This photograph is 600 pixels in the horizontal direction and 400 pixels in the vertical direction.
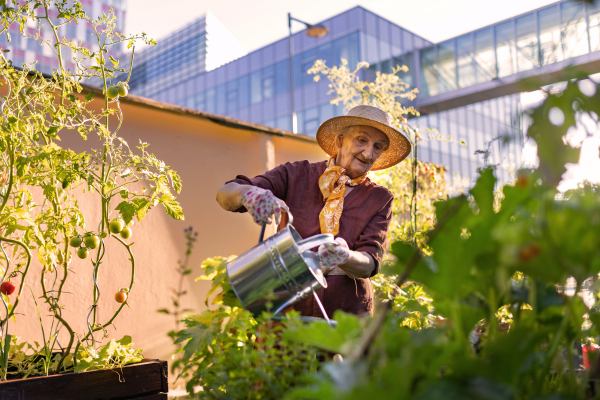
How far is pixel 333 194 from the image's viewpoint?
1.79 metres

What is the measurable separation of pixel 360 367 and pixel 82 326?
8.98 feet

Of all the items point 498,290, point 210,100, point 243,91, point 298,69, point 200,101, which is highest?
point 200,101

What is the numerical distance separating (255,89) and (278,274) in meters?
23.6

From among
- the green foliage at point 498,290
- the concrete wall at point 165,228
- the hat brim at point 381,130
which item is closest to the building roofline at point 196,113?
the concrete wall at point 165,228

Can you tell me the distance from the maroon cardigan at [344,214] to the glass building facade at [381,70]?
7.23 metres

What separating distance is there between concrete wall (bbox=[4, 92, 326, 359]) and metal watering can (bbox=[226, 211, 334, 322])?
6.59ft

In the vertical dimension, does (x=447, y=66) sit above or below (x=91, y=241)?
above

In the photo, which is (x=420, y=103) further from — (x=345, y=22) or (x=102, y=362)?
(x=102, y=362)

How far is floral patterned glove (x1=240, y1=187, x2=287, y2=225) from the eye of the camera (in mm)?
1146

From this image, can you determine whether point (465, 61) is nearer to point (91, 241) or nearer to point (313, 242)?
point (91, 241)

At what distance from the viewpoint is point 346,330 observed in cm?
55

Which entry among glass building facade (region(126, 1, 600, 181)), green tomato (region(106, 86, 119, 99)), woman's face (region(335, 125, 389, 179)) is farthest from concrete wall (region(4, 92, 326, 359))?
glass building facade (region(126, 1, 600, 181))

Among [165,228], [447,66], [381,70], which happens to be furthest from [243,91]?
[165,228]

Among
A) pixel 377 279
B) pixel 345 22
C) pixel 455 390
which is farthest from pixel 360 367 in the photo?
pixel 345 22
